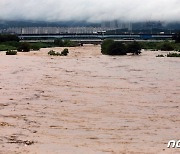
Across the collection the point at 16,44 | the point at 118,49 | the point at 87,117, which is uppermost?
the point at 16,44

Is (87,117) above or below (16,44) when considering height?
below

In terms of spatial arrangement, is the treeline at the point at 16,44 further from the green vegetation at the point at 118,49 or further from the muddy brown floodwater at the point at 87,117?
the muddy brown floodwater at the point at 87,117

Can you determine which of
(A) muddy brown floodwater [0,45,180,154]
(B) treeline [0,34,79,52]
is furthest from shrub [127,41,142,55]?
(A) muddy brown floodwater [0,45,180,154]

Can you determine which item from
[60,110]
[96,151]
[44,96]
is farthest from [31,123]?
[44,96]

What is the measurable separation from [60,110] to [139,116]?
2.62 m

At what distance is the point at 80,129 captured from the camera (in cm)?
1062

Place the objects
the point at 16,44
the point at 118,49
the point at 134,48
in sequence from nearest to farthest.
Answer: the point at 118,49 < the point at 134,48 < the point at 16,44

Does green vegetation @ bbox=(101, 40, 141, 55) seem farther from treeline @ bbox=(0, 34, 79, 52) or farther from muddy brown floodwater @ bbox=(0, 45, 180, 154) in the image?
muddy brown floodwater @ bbox=(0, 45, 180, 154)

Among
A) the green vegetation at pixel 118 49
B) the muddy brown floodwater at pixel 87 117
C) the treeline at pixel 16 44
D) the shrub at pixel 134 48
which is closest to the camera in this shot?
the muddy brown floodwater at pixel 87 117

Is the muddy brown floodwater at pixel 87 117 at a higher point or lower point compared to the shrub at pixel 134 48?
lower

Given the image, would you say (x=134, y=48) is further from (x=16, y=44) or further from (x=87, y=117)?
(x=87, y=117)

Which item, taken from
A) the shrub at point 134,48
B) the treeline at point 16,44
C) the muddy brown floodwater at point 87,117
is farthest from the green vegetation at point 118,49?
the muddy brown floodwater at point 87,117

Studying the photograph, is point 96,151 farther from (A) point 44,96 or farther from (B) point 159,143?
(A) point 44,96

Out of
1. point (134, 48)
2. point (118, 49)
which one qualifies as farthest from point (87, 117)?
point (134, 48)
